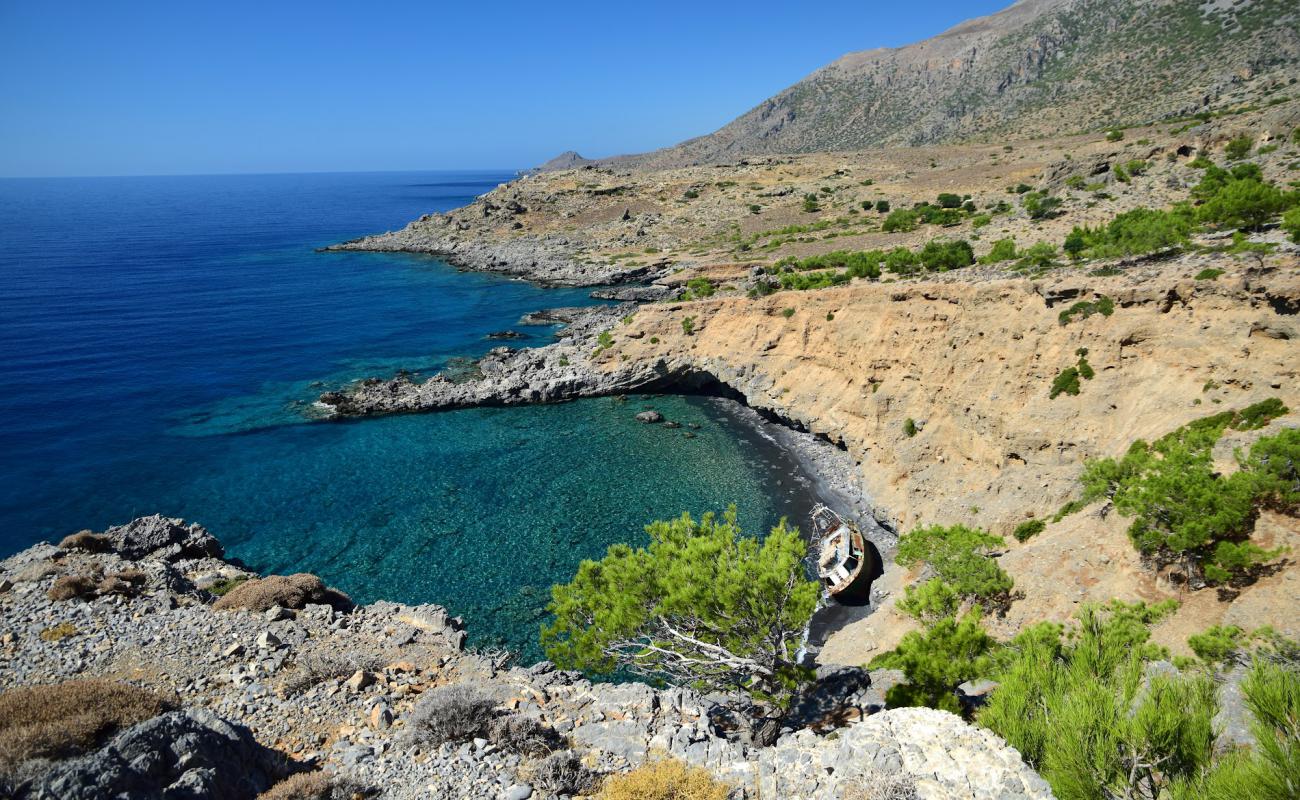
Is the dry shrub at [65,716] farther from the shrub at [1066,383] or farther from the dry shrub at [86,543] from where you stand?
the shrub at [1066,383]

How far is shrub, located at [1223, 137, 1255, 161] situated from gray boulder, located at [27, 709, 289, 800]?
51894 mm

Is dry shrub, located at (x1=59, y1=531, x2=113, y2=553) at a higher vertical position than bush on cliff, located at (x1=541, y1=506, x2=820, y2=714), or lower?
lower

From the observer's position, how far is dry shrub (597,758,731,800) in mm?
10336

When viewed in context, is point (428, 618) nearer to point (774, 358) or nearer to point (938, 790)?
point (938, 790)

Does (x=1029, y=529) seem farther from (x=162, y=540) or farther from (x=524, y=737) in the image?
(x=162, y=540)

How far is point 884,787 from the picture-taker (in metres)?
9.55

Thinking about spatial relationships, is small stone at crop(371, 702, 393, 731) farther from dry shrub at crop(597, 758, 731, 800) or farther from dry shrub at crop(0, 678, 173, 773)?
dry shrub at crop(597, 758, 731, 800)

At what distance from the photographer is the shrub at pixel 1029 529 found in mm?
21438

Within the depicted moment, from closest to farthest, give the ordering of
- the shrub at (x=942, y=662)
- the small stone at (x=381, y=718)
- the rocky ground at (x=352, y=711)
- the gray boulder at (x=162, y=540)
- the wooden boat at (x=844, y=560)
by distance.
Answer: the rocky ground at (x=352, y=711) < the small stone at (x=381, y=718) < the shrub at (x=942, y=662) < the wooden boat at (x=844, y=560) < the gray boulder at (x=162, y=540)

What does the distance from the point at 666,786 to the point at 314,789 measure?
235 inches

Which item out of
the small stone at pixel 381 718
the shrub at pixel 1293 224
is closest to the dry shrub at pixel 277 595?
the small stone at pixel 381 718

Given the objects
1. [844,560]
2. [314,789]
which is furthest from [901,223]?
[314,789]

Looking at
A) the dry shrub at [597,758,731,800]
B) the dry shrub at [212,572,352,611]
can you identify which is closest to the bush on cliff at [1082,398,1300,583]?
the dry shrub at [597,758,731,800]

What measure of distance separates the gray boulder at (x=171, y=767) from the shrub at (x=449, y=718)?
249 cm
